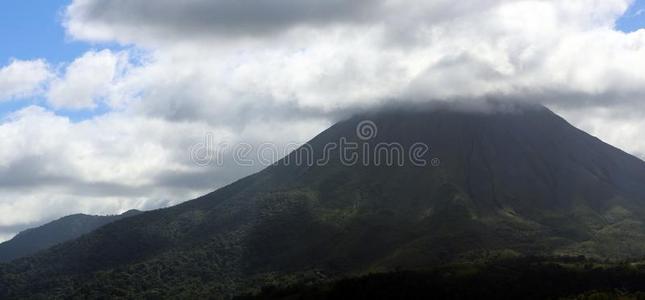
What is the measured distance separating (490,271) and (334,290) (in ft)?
132

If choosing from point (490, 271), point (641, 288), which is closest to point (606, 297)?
point (641, 288)

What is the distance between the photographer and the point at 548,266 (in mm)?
198625

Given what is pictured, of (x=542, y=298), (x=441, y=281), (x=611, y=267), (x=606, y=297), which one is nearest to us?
(x=606, y=297)

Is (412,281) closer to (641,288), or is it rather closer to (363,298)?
(363,298)

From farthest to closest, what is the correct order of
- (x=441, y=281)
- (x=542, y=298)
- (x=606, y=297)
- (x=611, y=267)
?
(x=611, y=267), (x=441, y=281), (x=542, y=298), (x=606, y=297)

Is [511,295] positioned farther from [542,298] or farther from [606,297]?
[606,297]

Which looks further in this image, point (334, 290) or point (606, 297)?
point (334, 290)

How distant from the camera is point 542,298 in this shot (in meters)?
169

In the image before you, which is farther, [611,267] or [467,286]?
[611,267]

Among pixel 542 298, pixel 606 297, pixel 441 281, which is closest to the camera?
pixel 606 297

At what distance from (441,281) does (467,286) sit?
649 centimetres

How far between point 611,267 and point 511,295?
129 feet

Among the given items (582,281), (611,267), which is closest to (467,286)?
(582,281)

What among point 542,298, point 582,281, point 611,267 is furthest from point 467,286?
point 611,267
